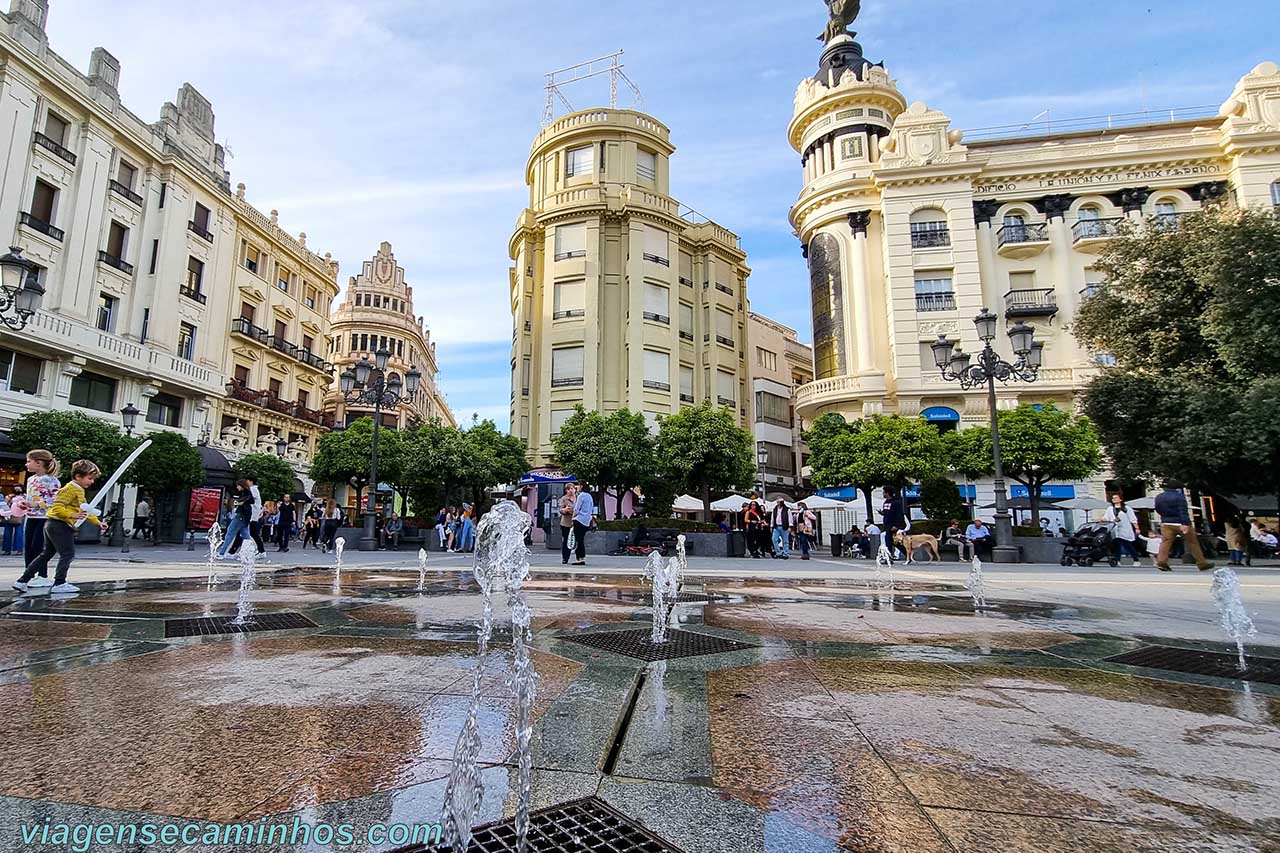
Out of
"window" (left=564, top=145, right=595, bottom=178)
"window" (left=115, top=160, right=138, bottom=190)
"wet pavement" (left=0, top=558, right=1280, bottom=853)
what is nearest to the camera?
"wet pavement" (left=0, top=558, right=1280, bottom=853)

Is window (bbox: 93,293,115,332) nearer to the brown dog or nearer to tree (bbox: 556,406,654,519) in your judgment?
tree (bbox: 556,406,654,519)

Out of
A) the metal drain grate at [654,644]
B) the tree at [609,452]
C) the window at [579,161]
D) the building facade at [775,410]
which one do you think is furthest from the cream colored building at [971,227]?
the metal drain grate at [654,644]

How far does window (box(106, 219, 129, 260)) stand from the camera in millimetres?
24609

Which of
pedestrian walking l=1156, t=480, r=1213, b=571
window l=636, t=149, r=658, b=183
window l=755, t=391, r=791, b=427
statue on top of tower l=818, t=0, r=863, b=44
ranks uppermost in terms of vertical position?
statue on top of tower l=818, t=0, r=863, b=44

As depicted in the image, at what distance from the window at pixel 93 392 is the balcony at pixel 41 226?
4826mm

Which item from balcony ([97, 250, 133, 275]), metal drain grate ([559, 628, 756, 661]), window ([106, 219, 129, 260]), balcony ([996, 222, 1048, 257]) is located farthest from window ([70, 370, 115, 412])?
balcony ([996, 222, 1048, 257])

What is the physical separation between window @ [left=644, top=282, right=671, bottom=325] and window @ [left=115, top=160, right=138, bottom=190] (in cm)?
2288

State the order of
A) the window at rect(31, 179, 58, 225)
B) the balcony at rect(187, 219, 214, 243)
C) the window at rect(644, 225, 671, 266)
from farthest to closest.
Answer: the window at rect(644, 225, 671, 266), the balcony at rect(187, 219, 214, 243), the window at rect(31, 179, 58, 225)

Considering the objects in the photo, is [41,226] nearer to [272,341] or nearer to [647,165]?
[272,341]

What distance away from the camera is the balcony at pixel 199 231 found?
28.4 metres

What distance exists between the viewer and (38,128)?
21.6 m

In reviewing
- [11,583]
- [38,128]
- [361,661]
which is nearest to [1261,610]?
[361,661]

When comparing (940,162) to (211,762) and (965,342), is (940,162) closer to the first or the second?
(965,342)

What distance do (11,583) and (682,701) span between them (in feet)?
30.1
